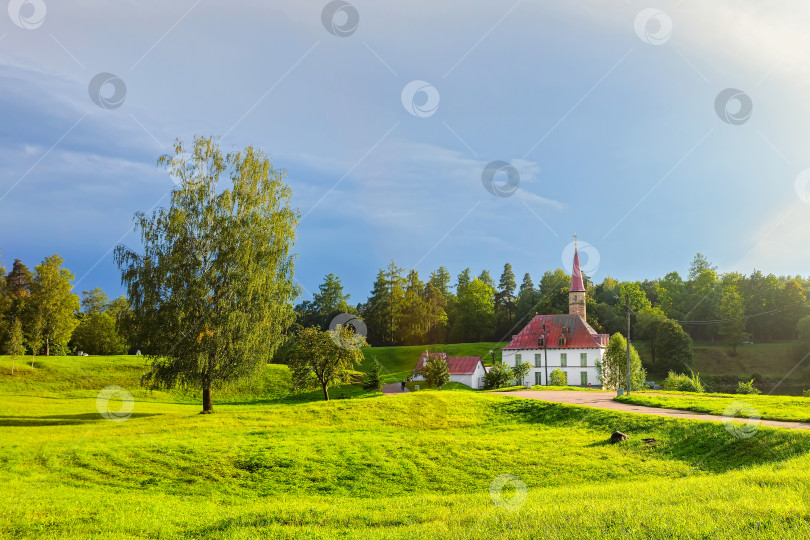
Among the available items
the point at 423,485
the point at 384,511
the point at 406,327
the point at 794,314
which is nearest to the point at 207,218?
the point at 423,485

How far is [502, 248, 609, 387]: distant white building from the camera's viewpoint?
217 feet

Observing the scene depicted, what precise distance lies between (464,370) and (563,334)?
13.5 meters

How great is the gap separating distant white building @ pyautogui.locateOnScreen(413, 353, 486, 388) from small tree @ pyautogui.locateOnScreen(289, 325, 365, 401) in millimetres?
20138

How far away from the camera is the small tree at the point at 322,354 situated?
4672 cm

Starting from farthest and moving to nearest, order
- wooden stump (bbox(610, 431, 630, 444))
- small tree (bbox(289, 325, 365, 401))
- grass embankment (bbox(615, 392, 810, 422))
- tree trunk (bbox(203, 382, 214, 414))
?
small tree (bbox(289, 325, 365, 401)), tree trunk (bbox(203, 382, 214, 414)), grass embankment (bbox(615, 392, 810, 422)), wooden stump (bbox(610, 431, 630, 444))

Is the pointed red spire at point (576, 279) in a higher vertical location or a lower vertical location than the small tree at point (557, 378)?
higher

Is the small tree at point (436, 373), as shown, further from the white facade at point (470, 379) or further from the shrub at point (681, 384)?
the shrub at point (681, 384)

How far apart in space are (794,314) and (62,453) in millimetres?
114994

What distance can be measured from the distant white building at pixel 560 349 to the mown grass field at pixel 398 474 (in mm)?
33190

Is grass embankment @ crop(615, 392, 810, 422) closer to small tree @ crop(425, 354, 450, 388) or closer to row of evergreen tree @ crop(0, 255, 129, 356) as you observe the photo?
small tree @ crop(425, 354, 450, 388)

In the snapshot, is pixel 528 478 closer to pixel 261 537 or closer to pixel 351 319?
pixel 261 537

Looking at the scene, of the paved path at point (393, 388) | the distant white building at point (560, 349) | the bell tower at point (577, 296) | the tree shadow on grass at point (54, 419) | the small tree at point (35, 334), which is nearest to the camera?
the tree shadow on grass at point (54, 419)

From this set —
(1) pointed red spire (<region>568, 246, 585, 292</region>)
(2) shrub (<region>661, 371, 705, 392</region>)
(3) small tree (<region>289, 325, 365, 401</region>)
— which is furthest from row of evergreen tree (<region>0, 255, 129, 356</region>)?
(1) pointed red spire (<region>568, 246, 585, 292</region>)

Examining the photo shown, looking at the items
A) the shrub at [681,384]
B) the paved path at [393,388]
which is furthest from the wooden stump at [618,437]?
the paved path at [393,388]
